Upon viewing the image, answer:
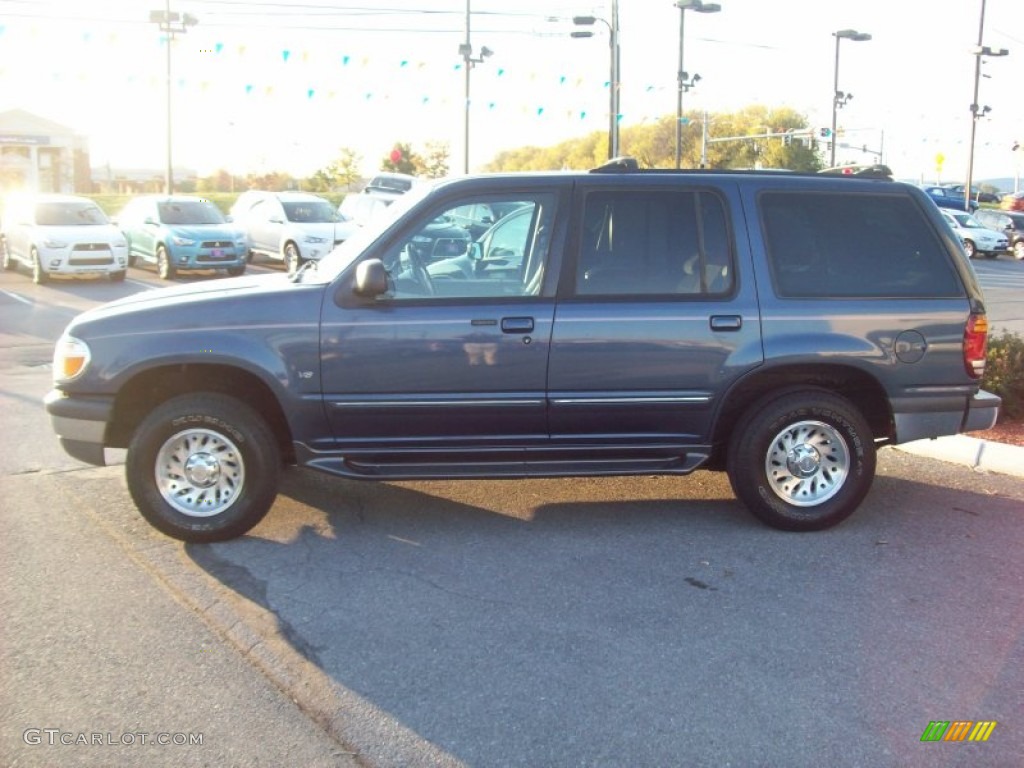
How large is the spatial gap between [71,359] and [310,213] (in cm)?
1737

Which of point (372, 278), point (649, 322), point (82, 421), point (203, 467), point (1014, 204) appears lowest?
point (203, 467)

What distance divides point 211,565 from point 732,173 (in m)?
3.54

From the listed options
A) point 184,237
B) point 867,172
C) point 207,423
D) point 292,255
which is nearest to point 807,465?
point 867,172

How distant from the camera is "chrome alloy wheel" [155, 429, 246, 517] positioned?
18.4 ft

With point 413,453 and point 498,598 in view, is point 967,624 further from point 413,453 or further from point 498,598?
point 413,453

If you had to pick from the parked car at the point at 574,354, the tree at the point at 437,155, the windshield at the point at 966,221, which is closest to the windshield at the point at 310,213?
the parked car at the point at 574,354

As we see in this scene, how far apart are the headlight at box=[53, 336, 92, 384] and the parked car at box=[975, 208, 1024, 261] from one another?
36923mm

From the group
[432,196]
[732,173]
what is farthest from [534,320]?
[732,173]

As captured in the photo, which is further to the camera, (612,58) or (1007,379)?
(612,58)

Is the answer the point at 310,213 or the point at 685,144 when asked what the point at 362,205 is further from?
the point at 685,144

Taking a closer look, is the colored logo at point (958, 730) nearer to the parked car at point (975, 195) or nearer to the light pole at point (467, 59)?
the light pole at point (467, 59)

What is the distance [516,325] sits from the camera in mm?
5527

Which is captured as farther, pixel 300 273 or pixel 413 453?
pixel 300 273

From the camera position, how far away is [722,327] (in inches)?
223
